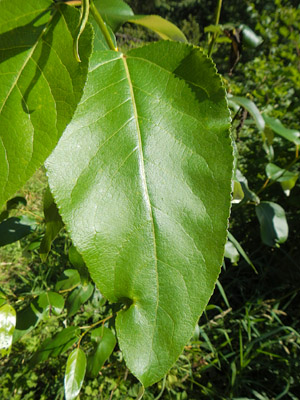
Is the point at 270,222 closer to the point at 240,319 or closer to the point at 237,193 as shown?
the point at 237,193

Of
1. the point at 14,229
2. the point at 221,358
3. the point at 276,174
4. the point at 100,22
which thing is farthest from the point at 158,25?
the point at 221,358

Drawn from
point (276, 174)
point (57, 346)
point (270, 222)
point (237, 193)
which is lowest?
point (57, 346)

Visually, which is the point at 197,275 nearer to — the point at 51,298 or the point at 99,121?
the point at 99,121

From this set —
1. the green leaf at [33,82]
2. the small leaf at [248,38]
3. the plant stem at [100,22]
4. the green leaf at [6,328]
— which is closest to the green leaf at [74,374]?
the green leaf at [6,328]

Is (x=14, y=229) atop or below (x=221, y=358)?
atop

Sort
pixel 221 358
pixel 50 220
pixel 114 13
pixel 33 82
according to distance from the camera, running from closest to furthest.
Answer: pixel 33 82, pixel 50 220, pixel 114 13, pixel 221 358

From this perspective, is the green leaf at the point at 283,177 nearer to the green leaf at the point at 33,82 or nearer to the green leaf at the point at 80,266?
the green leaf at the point at 80,266
